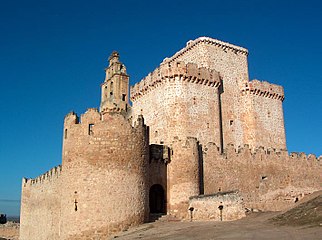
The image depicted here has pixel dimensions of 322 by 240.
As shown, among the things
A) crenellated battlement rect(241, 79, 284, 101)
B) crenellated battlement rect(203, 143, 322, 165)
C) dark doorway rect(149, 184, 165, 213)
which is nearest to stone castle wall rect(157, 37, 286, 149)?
crenellated battlement rect(241, 79, 284, 101)

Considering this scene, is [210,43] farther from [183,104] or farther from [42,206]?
[42,206]

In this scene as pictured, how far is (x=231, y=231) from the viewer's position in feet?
43.8

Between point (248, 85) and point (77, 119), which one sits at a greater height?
point (248, 85)

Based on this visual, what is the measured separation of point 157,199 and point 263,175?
294 inches

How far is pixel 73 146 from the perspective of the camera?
17797 mm

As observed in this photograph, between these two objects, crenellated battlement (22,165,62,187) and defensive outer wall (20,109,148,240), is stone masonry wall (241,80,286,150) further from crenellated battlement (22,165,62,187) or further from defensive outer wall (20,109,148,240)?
crenellated battlement (22,165,62,187)

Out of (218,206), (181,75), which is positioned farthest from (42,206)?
(218,206)

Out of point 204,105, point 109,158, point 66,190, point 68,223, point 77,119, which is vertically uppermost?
point 204,105

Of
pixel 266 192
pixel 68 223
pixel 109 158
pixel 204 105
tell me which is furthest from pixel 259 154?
pixel 68 223

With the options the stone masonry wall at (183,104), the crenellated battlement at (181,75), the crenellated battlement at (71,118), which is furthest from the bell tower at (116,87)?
the crenellated battlement at (71,118)

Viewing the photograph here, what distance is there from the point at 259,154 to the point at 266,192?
2356 millimetres

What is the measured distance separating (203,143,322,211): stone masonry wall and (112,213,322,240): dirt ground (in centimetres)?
569

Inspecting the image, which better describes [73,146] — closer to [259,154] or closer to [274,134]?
[259,154]

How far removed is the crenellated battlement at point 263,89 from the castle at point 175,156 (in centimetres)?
7
